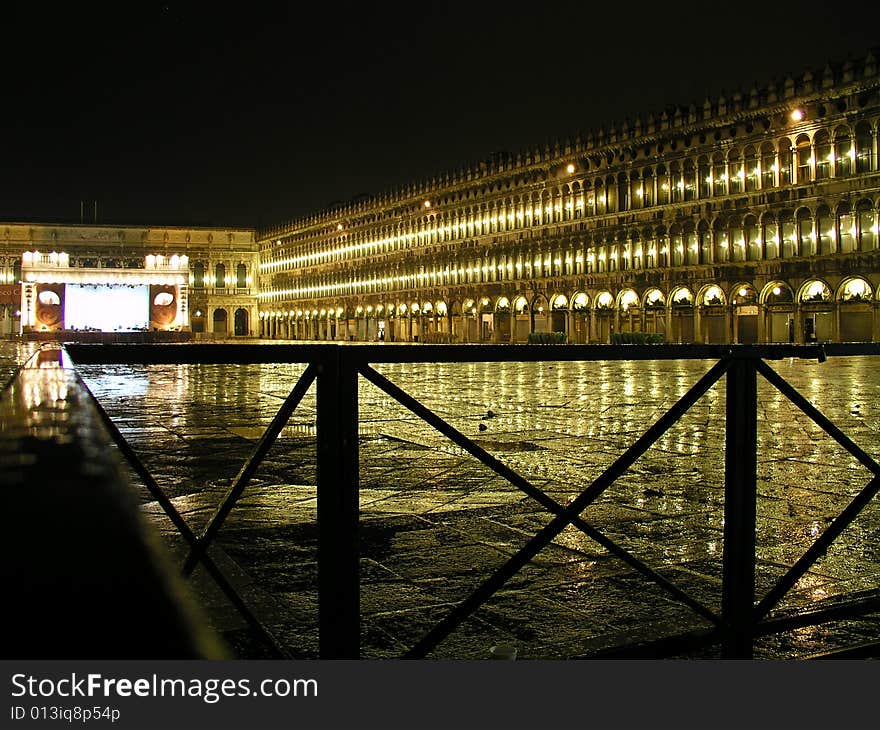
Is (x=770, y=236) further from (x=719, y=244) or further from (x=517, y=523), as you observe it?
(x=517, y=523)

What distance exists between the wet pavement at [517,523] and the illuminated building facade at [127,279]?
53195 mm

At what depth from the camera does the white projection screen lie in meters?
60.9

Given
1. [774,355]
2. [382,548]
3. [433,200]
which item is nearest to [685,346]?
[774,355]

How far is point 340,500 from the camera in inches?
102

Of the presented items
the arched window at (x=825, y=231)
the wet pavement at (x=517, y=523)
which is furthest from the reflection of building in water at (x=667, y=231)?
the wet pavement at (x=517, y=523)

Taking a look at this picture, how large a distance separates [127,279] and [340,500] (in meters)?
64.6

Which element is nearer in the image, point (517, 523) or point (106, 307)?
point (517, 523)

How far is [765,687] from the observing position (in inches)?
89.5

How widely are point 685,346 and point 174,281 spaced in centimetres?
6463

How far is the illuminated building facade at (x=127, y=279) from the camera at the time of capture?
199ft

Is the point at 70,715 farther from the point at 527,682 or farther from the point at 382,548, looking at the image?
the point at 382,548

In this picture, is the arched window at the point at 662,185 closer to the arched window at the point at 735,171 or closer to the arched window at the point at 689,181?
the arched window at the point at 689,181

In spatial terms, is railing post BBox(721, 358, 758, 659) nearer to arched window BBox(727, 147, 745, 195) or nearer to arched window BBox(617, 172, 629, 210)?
arched window BBox(727, 147, 745, 195)

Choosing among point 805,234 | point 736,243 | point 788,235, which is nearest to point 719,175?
point 736,243
